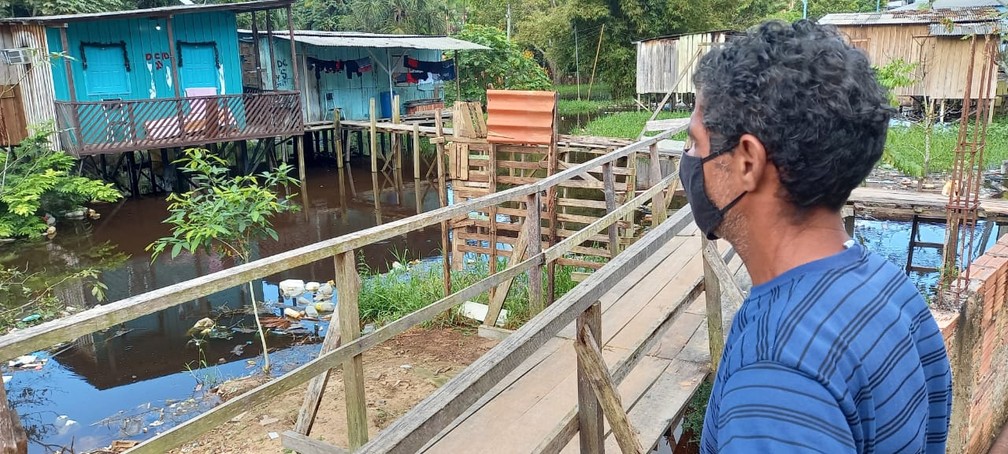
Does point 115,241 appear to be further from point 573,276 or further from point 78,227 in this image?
point 573,276

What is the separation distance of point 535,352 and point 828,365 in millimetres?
2358

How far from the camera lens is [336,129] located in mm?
21469

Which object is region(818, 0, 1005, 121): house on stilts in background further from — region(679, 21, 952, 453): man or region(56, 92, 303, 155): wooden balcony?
region(679, 21, 952, 453): man

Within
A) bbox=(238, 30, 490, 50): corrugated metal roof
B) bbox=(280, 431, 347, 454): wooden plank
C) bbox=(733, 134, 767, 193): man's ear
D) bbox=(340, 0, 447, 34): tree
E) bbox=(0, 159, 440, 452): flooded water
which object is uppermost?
bbox=(340, 0, 447, 34): tree

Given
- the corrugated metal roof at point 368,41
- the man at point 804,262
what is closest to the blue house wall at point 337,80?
the corrugated metal roof at point 368,41

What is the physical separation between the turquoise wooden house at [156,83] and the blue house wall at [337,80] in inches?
92.4

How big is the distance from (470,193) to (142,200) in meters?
11.8

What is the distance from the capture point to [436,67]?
2466 centimetres

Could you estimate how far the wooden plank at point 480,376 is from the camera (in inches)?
64.6

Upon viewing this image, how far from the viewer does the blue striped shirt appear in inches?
37.2

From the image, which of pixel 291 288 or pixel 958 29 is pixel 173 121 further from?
pixel 958 29

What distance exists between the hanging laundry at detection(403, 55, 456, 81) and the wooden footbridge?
1924cm

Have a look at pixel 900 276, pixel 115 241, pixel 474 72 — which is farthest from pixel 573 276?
pixel 474 72

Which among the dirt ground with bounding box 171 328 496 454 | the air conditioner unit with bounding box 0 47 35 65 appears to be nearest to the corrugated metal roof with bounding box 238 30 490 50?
the air conditioner unit with bounding box 0 47 35 65
